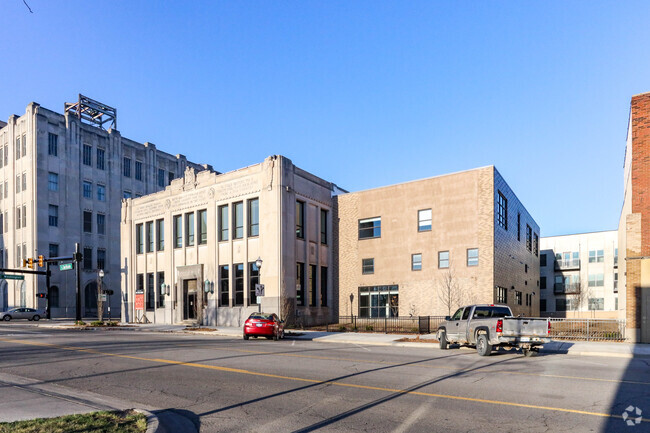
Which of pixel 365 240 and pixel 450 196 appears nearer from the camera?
pixel 450 196

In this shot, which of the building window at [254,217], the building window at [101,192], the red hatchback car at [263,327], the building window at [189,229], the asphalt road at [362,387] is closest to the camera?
the asphalt road at [362,387]

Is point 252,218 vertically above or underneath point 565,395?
above

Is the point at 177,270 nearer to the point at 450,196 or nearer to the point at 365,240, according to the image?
the point at 365,240

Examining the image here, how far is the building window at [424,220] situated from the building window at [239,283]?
13999 mm

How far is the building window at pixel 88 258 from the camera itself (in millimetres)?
67562

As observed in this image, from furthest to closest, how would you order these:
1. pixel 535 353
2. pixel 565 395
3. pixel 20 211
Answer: pixel 20 211 < pixel 535 353 < pixel 565 395

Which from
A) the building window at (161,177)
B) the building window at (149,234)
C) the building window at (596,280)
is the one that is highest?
the building window at (161,177)

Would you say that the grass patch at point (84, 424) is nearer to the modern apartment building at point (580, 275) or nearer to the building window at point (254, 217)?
the building window at point (254, 217)

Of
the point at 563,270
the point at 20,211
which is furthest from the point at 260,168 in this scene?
the point at 563,270

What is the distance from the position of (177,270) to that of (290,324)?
42.4ft

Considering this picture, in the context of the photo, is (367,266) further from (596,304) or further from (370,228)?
(596,304)

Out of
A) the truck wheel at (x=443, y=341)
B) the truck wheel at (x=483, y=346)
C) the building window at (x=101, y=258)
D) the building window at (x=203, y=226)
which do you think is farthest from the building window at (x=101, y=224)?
the truck wheel at (x=483, y=346)

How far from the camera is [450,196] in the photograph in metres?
34.4

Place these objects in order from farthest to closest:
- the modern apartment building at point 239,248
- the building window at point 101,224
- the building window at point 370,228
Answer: the building window at point 101,224
the building window at point 370,228
the modern apartment building at point 239,248
